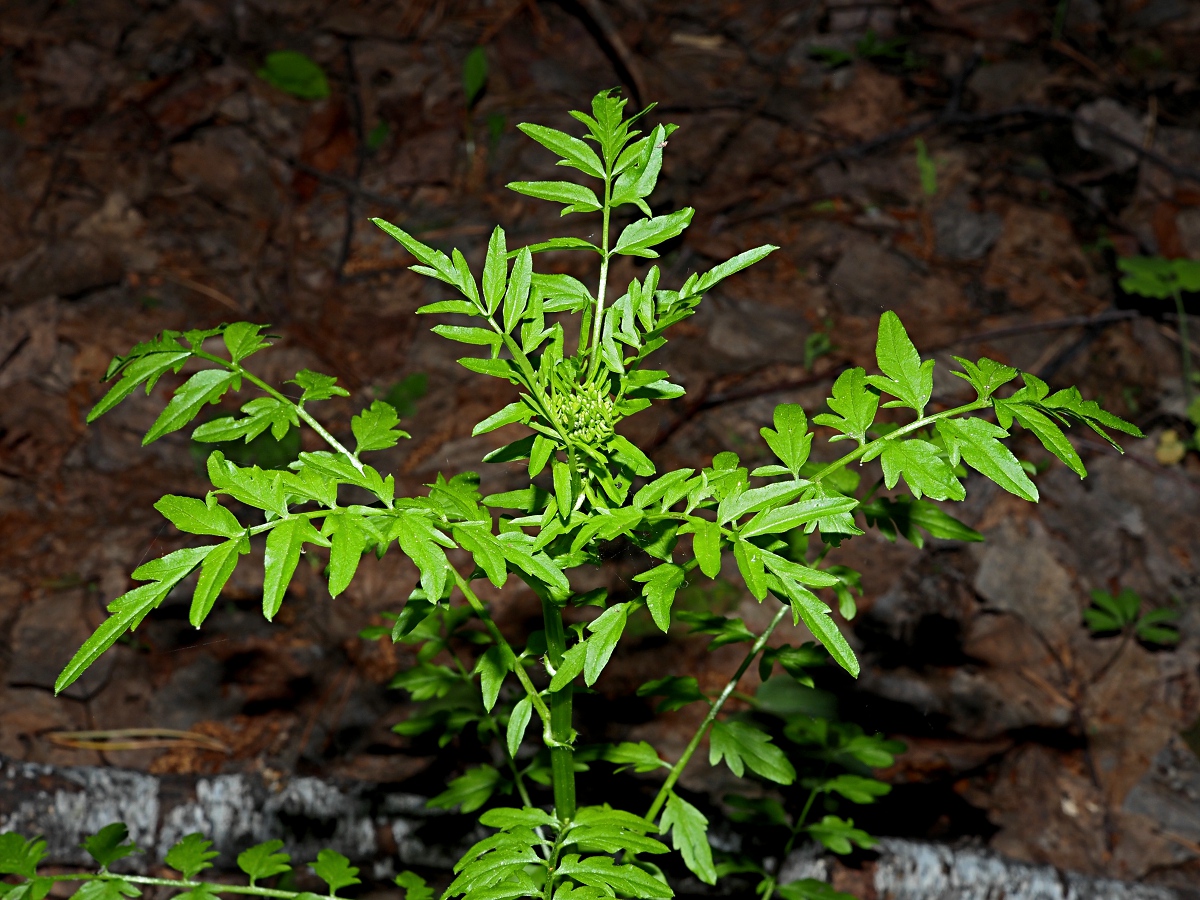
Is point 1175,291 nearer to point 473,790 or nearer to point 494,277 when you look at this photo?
point 473,790

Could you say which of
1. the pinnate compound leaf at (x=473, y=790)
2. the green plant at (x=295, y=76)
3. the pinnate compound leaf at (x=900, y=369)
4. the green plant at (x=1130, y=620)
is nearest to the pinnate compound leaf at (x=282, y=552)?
the pinnate compound leaf at (x=900, y=369)

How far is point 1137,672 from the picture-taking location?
357 centimetres

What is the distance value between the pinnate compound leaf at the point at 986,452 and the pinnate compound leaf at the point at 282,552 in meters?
0.86

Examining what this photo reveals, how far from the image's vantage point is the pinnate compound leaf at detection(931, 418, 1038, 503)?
1.30 m

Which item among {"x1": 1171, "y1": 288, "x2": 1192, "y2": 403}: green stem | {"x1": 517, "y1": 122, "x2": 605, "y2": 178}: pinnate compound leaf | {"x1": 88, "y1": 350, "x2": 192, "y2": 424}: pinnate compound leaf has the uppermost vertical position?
{"x1": 517, "y1": 122, "x2": 605, "y2": 178}: pinnate compound leaf

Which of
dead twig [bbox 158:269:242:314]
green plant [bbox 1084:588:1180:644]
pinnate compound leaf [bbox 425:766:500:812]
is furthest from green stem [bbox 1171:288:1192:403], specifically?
dead twig [bbox 158:269:242:314]

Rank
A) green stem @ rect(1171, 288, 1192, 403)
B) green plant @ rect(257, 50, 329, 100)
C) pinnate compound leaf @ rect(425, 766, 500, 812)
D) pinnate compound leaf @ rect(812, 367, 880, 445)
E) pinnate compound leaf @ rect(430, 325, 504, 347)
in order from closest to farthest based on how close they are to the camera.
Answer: pinnate compound leaf @ rect(430, 325, 504, 347) → pinnate compound leaf @ rect(812, 367, 880, 445) → pinnate compound leaf @ rect(425, 766, 500, 812) → green stem @ rect(1171, 288, 1192, 403) → green plant @ rect(257, 50, 329, 100)

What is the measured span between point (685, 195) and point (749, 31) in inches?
79.7

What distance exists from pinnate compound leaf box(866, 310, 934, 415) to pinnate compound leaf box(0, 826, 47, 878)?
69.0 inches

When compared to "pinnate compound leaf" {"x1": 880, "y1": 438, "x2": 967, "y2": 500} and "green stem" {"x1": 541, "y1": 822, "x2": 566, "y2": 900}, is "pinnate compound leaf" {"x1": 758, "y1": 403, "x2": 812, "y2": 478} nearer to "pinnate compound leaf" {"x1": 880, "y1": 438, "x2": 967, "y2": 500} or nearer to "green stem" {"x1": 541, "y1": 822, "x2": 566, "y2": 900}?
"pinnate compound leaf" {"x1": 880, "y1": 438, "x2": 967, "y2": 500}

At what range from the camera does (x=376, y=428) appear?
1.74 m

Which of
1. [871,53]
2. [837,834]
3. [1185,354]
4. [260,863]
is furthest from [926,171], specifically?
[260,863]

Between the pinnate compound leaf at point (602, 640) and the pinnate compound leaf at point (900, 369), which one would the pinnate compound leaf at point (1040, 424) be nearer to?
the pinnate compound leaf at point (900, 369)

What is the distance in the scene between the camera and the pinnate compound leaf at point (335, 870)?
6.20 feet
